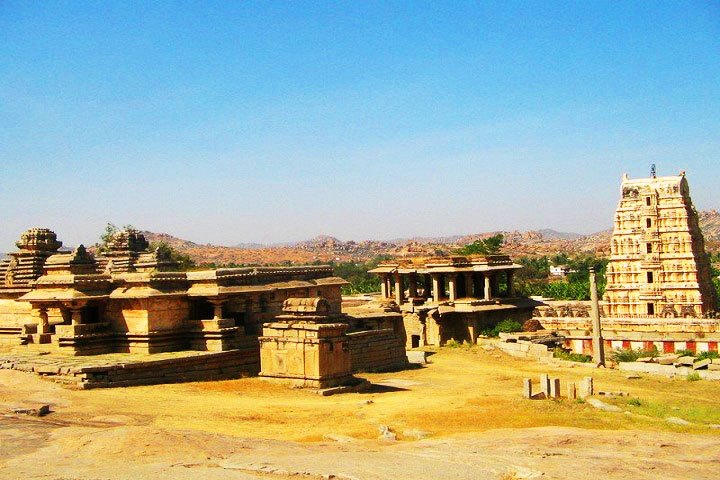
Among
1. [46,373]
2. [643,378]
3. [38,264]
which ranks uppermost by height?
[38,264]

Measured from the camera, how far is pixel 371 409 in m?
17.3

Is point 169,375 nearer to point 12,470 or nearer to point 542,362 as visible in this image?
point 12,470

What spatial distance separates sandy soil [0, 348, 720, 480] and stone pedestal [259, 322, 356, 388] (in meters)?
0.63

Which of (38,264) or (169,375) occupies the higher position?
(38,264)

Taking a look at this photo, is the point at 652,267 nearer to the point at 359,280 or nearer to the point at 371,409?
the point at 371,409

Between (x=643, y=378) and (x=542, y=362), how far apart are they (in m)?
5.22

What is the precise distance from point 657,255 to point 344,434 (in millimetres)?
32275

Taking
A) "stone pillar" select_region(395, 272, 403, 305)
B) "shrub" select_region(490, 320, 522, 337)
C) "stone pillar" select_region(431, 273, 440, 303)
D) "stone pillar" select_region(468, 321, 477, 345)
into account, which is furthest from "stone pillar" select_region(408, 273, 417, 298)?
"shrub" select_region(490, 320, 522, 337)

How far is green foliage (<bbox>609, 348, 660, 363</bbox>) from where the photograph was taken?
30370 millimetres

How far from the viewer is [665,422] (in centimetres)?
1653

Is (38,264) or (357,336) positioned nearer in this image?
(357,336)

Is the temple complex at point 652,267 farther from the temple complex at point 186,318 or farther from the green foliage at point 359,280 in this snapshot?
the green foliage at point 359,280

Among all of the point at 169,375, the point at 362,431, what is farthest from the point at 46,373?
the point at 362,431

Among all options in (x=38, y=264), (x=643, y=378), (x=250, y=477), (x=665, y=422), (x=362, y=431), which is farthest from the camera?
(x=38, y=264)
